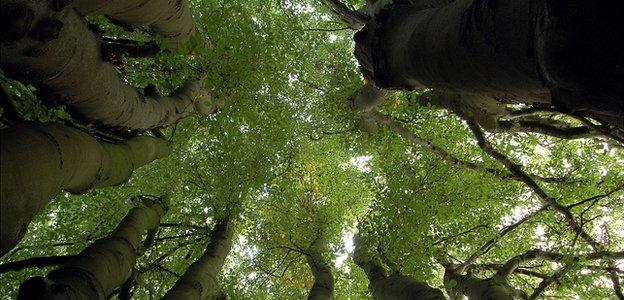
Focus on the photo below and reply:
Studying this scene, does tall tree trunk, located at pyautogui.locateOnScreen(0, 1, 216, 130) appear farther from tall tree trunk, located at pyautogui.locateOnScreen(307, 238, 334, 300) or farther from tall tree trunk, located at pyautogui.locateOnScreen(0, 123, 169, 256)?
tall tree trunk, located at pyautogui.locateOnScreen(307, 238, 334, 300)

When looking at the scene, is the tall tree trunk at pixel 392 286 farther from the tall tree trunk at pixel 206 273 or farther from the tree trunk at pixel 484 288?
the tall tree trunk at pixel 206 273

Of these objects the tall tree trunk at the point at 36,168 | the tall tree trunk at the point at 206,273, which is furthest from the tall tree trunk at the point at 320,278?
the tall tree trunk at the point at 36,168

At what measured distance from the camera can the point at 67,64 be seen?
3.03 meters

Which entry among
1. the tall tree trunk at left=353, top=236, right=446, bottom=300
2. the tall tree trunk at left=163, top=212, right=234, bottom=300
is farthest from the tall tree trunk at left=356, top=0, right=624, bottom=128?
the tall tree trunk at left=163, top=212, right=234, bottom=300

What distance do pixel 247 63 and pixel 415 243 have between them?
4.85 metres

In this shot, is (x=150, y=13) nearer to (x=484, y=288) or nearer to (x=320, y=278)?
(x=484, y=288)

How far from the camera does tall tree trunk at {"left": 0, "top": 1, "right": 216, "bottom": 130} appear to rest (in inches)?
93.4

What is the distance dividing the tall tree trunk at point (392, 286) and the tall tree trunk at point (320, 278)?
0.88 m

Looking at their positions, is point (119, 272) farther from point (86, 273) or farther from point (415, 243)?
point (415, 243)

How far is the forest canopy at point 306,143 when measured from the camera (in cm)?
220

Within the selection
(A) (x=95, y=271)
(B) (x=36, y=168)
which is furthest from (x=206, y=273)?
(B) (x=36, y=168)

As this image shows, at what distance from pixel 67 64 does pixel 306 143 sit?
11.9 m

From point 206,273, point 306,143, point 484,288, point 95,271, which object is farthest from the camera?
point 306,143

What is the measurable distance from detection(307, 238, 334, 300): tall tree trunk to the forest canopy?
8 cm
